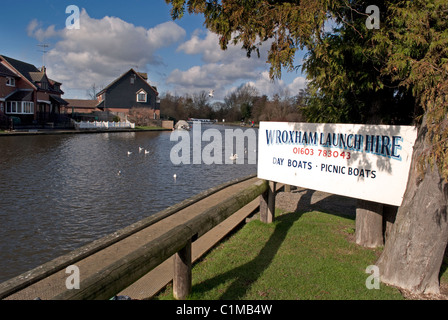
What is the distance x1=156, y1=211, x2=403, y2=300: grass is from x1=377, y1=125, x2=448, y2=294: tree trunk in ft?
1.10

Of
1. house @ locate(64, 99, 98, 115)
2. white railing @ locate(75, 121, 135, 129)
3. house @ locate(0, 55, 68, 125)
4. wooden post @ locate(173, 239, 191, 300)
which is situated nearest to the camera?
wooden post @ locate(173, 239, 191, 300)

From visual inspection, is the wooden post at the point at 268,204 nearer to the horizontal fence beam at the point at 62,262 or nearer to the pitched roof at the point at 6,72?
the horizontal fence beam at the point at 62,262

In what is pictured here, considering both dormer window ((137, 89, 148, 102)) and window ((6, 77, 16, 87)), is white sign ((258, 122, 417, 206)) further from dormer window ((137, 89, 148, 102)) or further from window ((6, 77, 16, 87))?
dormer window ((137, 89, 148, 102))

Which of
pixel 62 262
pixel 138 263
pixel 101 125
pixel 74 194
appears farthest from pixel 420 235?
pixel 101 125

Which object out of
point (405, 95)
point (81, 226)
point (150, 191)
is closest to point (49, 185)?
point (150, 191)

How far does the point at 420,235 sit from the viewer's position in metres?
4.80

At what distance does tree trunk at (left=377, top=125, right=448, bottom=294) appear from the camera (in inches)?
185

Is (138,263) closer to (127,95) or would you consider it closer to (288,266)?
(288,266)

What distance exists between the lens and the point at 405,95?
22.7 ft

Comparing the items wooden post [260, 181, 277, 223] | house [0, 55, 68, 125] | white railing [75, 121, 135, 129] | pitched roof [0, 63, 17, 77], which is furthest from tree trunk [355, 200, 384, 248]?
pitched roof [0, 63, 17, 77]

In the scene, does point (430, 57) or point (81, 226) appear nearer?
point (430, 57)

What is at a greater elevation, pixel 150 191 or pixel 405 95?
pixel 405 95

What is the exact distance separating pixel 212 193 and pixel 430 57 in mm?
7880
